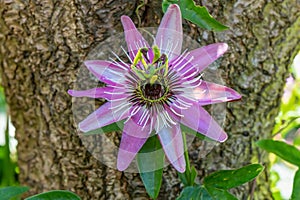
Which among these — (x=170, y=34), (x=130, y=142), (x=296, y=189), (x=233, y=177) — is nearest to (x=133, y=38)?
(x=170, y=34)

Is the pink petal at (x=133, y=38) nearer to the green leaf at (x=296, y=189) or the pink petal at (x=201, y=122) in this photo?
the pink petal at (x=201, y=122)

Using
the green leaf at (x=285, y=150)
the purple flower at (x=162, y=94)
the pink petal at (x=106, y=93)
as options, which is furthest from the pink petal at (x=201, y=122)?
the green leaf at (x=285, y=150)

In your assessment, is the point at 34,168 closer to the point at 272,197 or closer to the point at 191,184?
the point at 191,184

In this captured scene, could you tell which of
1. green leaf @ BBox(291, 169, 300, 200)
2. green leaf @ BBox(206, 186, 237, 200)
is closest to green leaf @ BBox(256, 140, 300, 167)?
green leaf @ BBox(291, 169, 300, 200)

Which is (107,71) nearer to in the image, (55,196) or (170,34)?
(170,34)

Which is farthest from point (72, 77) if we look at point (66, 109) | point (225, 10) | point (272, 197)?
point (272, 197)

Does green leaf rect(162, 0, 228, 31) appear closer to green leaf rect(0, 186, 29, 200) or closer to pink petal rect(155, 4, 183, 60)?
pink petal rect(155, 4, 183, 60)
